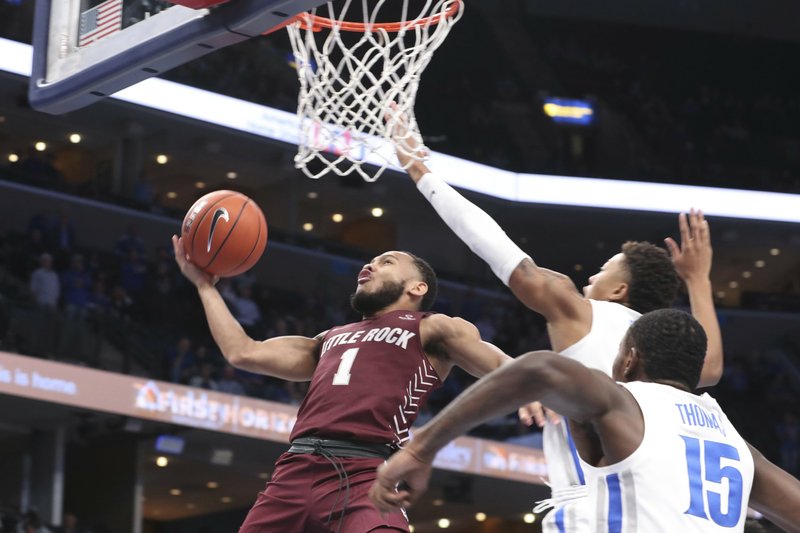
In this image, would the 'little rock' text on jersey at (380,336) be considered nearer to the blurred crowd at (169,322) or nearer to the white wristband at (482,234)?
the white wristband at (482,234)

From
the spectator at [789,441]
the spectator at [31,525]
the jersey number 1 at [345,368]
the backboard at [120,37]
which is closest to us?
the backboard at [120,37]

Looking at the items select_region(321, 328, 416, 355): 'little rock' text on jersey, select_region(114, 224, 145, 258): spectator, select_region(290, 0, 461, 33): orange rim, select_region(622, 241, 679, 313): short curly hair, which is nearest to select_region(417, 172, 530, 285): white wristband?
select_region(622, 241, 679, 313): short curly hair

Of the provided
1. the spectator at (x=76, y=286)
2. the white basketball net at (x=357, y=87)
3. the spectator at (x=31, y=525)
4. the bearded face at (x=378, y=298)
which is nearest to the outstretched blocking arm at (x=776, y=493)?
the bearded face at (x=378, y=298)

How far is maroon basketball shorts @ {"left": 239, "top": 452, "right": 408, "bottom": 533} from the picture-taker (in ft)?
12.8

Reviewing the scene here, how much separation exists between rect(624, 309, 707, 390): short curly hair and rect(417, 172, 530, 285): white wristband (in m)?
0.68

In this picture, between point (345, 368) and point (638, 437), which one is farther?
point (345, 368)

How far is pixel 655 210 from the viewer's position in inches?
789

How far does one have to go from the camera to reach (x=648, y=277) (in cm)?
379

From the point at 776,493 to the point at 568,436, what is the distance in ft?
3.04

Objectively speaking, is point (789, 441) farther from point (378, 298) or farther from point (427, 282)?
point (378, 298)

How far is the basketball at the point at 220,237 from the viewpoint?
4.57m

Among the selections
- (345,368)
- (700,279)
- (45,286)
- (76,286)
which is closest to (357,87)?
(345,368)

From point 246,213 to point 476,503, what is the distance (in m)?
13.8

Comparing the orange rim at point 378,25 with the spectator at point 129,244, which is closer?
the orange rim at point 378,25
